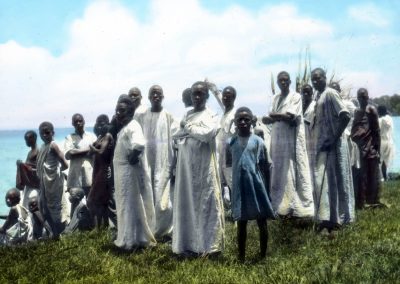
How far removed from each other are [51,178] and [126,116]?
2.62 meters

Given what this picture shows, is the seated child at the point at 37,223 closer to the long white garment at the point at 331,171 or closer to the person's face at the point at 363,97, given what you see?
the long white garment at the point at 331,171

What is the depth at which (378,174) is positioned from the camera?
11430 mm

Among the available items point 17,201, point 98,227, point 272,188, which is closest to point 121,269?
point 98,227

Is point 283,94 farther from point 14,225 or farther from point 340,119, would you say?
point 14,225

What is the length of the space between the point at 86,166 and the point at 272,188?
3.32 m

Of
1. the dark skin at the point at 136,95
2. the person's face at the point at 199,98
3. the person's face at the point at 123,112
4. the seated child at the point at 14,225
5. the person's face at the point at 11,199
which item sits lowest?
the seated child at the point at 14,225

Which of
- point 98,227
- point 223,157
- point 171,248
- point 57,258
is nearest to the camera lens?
point 57,258

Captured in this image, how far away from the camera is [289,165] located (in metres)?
9.36

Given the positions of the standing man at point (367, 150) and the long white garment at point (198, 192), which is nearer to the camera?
the long white garment at point (198, 192)

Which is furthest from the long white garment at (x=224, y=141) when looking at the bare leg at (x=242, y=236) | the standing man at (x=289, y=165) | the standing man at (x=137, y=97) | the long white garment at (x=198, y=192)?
the bare leg at (x=242, y=236)

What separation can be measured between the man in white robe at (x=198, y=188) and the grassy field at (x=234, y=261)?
0.93ft

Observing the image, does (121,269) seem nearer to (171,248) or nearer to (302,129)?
(171,248)

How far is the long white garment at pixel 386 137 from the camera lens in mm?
17328

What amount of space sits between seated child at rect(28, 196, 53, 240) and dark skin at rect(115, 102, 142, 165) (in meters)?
3.11
